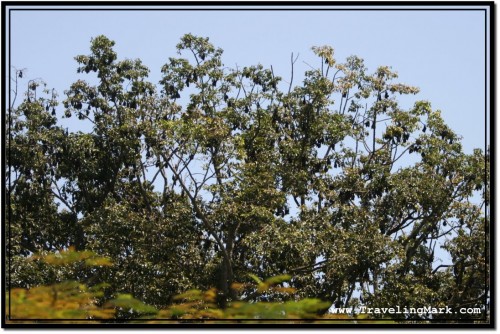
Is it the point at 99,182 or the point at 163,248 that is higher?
the point at 99,182

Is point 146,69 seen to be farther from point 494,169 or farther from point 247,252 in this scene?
point 494,169

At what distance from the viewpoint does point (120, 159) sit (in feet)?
58.8

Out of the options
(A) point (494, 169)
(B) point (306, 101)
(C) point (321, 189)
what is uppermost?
(B) point (306, 101)

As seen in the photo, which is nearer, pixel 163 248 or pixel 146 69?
pixel 163 248

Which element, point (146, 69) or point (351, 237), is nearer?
point (351, 237)

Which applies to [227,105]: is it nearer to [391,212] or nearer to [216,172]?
[216,172]

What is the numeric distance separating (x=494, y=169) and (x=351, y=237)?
6.94m

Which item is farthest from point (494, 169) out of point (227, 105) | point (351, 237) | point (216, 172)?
point (227, 105)

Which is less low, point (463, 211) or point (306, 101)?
point (306, 101)

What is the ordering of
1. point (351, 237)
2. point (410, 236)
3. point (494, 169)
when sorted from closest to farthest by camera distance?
1. point (494, 169)
2. point (351, 237)
3. point (410, 236)

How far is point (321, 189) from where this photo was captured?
17688 millimetres

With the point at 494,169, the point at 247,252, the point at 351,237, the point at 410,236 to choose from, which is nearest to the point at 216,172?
the point at 247,252

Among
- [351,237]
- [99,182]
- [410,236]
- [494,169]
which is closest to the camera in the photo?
[494,169]

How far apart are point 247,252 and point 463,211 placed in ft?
12.6
